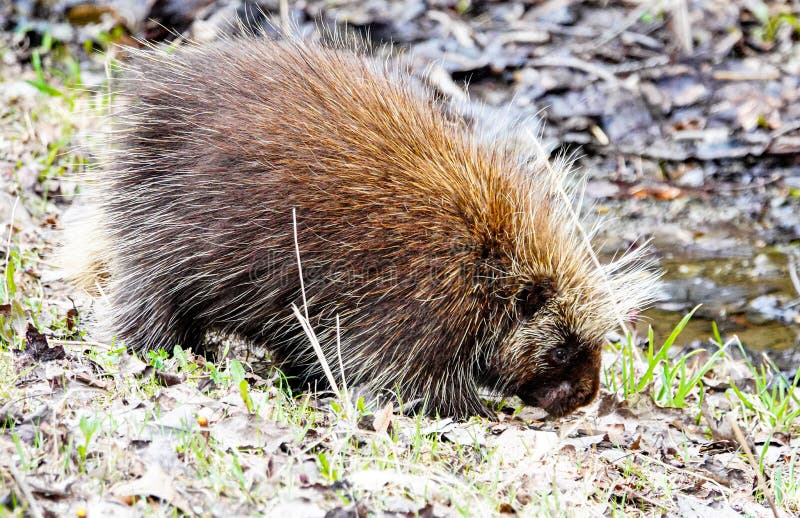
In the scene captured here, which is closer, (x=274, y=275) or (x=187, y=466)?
(x=187, y=466)

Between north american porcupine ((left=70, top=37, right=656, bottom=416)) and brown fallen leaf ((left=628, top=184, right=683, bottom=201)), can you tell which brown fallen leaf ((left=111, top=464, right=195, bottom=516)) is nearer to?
north american porcupine ((left=70, top=37, right=656, bottom=416))

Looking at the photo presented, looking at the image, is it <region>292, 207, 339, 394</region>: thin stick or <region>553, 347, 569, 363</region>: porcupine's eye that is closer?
<region>292, 207, 339, 394</region>: thin stick

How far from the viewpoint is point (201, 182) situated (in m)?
4.58

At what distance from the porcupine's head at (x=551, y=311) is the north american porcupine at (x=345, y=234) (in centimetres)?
1

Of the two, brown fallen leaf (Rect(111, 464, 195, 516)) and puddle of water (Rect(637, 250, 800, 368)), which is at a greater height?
brown fallen leaf (Rect(111, 464, 195, 516))

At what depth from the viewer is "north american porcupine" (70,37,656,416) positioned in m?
4.52

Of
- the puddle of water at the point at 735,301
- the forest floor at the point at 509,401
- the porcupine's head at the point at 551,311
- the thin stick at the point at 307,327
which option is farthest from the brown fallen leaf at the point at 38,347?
the puddle of water at the point at 735,301

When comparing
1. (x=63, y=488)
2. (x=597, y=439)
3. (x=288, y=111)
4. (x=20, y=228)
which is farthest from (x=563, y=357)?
(x=20, y=228)

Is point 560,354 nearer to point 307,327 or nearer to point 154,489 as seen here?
point 307,327

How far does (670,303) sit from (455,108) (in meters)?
2.49

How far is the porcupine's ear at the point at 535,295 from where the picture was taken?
488cm

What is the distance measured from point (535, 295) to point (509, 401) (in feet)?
3.26

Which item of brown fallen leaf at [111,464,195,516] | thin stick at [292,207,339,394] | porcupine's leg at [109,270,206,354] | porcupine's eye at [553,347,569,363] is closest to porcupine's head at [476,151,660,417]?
porcupine's eye at [553,347,569,363]

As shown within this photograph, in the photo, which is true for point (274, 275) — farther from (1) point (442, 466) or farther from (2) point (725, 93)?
(2) point (725, 93)
